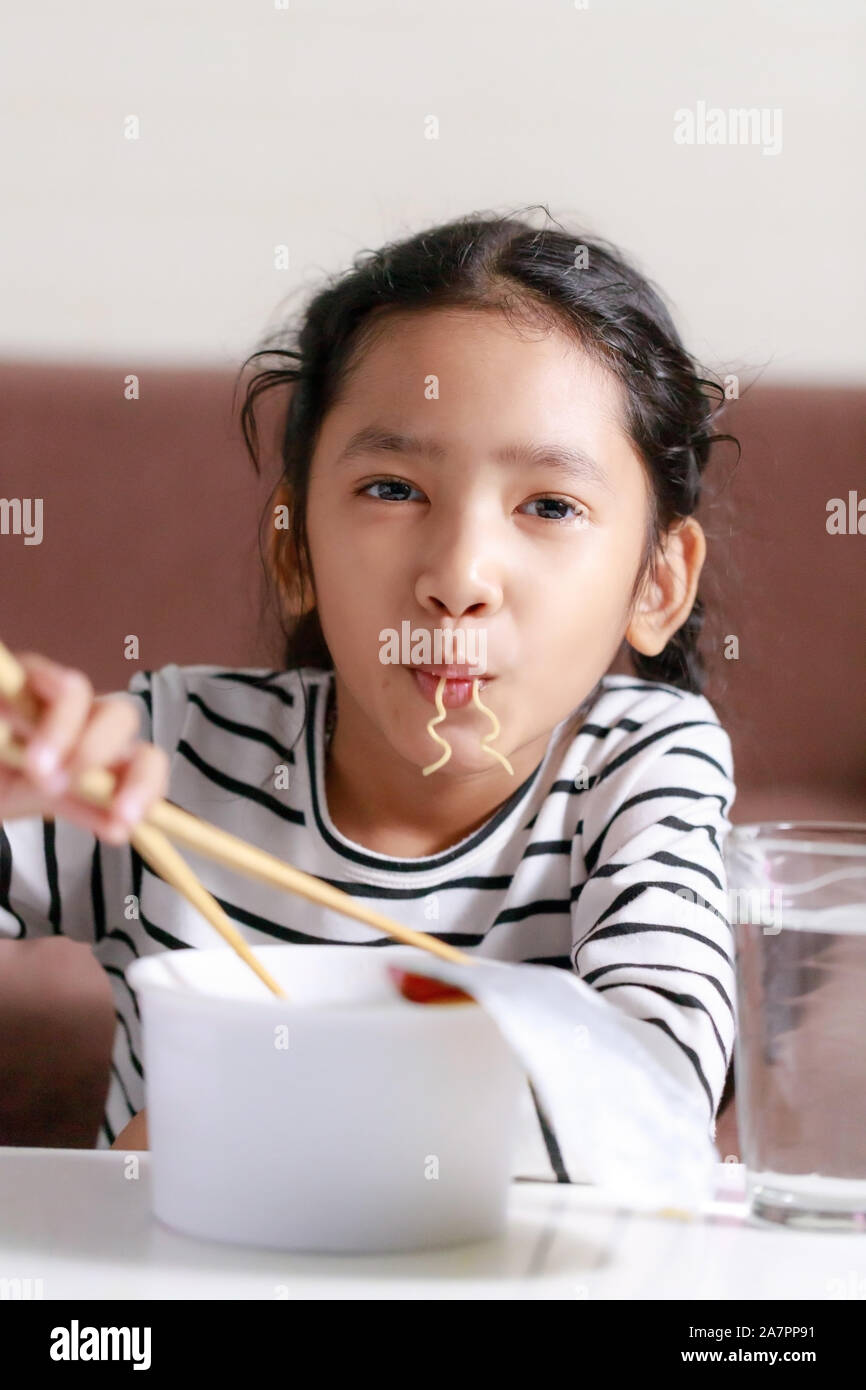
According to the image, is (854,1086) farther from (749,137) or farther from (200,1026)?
(749,137)

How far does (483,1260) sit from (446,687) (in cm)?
41

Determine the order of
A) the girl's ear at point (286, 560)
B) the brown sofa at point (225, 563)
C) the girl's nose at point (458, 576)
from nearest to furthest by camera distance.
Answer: the girl's nose at point (458, 576), the girl's ear at point (286, 560), the brown sofa at point (225, 563)

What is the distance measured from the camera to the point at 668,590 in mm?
953

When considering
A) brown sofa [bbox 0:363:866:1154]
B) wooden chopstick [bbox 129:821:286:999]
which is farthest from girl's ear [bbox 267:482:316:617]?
wooden chopstick [bbox 129:821:286:999]

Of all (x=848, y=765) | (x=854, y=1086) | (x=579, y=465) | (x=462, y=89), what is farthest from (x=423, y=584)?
(x=462, y=89)

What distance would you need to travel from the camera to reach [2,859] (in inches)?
32.5

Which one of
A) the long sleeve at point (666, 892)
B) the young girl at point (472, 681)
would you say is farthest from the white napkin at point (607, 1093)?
the young girl at point (472, 681)

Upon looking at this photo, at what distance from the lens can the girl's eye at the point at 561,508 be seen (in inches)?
30.0

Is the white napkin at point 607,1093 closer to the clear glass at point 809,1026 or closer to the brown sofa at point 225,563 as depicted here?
the clear glass at point 809,1026

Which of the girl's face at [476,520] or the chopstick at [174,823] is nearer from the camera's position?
the chopstick at [174,823]

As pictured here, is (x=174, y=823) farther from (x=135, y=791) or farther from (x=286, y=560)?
(x=286, y=560)

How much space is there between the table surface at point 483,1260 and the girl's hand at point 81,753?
114mm

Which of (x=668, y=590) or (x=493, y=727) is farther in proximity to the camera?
(x=668, y=590)

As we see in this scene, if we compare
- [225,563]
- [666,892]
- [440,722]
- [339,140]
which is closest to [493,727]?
[440,722]
